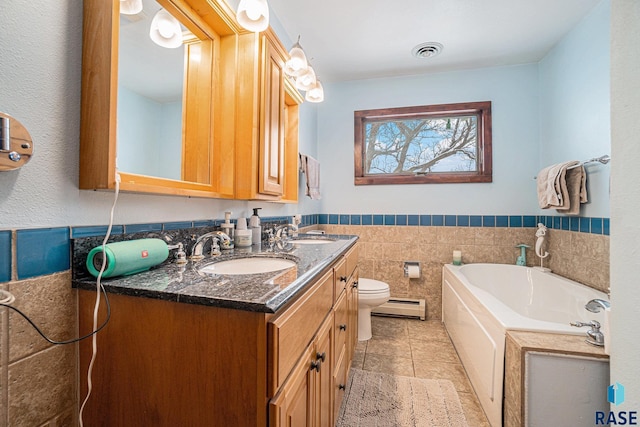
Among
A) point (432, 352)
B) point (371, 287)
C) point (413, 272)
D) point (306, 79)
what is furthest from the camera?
point (413, 272)

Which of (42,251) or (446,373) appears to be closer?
(42,251)

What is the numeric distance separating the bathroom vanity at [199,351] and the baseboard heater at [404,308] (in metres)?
2.01

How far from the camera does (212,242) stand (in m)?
1.21

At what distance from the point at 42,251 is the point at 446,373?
2090 mm

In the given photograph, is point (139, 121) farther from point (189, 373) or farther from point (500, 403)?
point (500, 403)

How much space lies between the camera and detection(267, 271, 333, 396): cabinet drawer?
59 cm

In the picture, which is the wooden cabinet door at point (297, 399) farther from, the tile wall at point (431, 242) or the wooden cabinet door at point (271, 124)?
the tile wall at point (431, 242)

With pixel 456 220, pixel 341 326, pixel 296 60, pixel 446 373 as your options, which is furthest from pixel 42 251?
pixel 456 220

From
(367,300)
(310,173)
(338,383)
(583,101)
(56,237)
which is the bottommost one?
(338,383)

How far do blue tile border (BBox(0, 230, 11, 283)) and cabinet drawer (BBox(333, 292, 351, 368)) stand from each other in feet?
3.34

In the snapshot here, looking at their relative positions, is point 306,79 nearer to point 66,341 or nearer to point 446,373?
point 66,341

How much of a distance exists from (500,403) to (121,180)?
1.76 meters

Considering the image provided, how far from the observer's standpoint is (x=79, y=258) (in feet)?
2.37

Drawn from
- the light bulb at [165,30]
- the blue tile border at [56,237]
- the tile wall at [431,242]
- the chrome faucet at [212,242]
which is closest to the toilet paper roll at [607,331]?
the blue tile border at [56,237]
